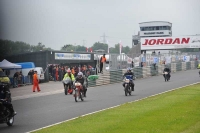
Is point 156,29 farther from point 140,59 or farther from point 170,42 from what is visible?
point 140,59

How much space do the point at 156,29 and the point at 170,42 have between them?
76.8ft

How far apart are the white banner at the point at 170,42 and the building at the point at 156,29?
64.9 feet

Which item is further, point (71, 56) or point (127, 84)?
point (71, 56)

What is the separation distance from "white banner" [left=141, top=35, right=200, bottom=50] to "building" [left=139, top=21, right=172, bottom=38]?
19787 mm

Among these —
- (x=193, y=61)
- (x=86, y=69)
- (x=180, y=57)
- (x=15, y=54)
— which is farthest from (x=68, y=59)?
(x=15, y=54)

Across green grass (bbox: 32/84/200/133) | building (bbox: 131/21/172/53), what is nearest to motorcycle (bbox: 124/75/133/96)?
green grass (bbox: 32/84/200/133)

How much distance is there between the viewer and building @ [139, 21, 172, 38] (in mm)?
91875

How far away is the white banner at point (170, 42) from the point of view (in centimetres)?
6856

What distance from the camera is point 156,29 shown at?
9369 centimetres

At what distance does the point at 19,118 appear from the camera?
1574cm

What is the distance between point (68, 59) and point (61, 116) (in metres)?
31.2

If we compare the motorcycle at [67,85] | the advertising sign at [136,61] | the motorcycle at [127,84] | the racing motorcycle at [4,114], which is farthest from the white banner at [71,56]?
the racing motorcycle at [4,114]

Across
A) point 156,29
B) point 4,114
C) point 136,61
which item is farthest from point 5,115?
point 156,29

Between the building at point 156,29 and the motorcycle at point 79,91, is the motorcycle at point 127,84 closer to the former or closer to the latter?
the motorcycle at point 79,91
